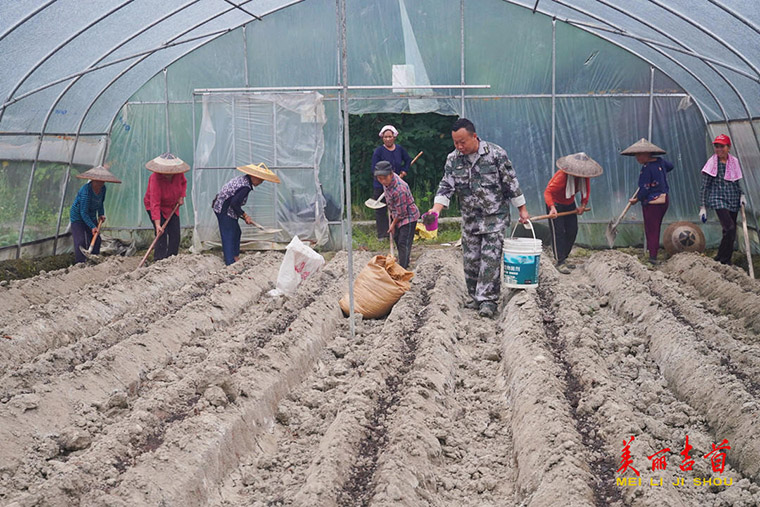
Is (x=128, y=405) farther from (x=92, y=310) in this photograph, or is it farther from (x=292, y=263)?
(x=292, y=263)

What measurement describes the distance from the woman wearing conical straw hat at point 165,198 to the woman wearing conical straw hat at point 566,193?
4.60 metres

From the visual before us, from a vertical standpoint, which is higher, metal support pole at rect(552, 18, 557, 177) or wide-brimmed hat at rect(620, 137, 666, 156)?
metal support pole at rect(552, 18, 557, 177)

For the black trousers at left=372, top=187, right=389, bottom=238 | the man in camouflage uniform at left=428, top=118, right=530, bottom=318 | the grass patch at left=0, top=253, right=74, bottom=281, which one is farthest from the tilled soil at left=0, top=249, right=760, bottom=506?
the black trousers at left=372, top=187, right=389, bottom=238

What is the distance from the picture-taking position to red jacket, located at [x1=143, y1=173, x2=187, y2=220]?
33.8 ft

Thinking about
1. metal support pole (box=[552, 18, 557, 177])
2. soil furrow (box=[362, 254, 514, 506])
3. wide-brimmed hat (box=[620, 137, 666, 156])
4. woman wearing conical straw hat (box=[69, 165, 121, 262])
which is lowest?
soil furrow (box=[362, 254, 514, 506])

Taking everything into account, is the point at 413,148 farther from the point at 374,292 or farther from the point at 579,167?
the point at 374,292

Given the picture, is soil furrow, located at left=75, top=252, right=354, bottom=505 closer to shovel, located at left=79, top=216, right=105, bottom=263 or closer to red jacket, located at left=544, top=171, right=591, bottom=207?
red jacket, located at left=544, top=171, right=591, bottom=207

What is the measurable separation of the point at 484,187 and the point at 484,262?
2.25 feet

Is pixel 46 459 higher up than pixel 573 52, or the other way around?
pixel 573 52

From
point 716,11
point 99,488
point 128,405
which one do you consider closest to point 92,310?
point 128,405

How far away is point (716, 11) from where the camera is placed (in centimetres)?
870

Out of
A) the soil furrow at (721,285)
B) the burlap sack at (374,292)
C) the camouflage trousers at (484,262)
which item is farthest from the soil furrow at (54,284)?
the soil furrow at (721,285)

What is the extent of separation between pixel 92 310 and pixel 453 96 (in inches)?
248

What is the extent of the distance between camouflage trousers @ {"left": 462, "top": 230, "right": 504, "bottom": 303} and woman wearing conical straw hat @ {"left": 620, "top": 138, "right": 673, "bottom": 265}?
3.83 meters
